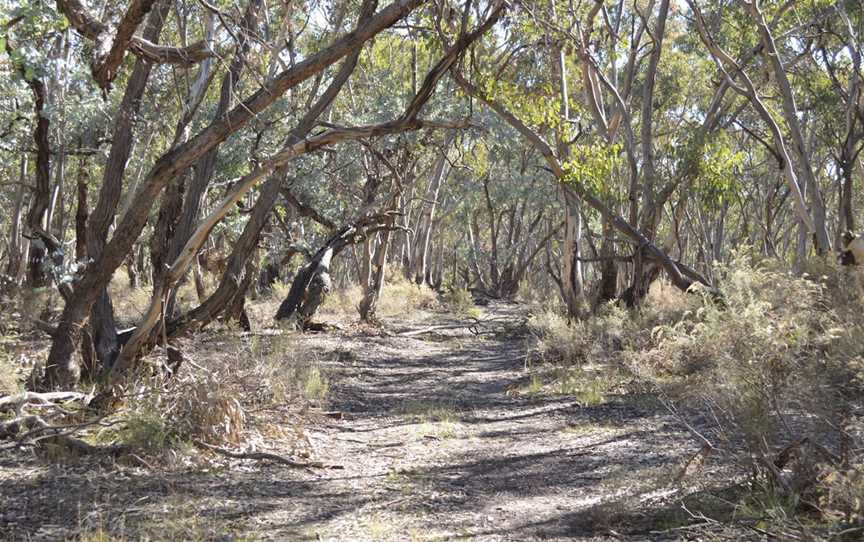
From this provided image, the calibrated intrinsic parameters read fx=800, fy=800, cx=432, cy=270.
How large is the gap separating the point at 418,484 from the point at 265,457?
122cm

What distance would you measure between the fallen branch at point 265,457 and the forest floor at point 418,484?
4 cm

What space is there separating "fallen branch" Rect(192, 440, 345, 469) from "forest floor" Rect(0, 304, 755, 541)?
0.04 meters

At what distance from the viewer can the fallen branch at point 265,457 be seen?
20.1ft

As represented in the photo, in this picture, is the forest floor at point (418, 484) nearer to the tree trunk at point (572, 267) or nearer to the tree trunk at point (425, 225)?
the tree trunk at point (572, 267)

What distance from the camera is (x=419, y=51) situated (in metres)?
20.6

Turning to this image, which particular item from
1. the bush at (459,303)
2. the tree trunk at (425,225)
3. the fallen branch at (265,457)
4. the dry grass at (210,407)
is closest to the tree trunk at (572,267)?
the dry grass at (210,407)

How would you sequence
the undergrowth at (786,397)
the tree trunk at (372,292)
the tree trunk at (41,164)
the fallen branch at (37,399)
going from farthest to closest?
the tree trunk at (372,292) → the tree trunk at (41,164) → the fallen branch at (37,399) → the undergrowth at (786,397)

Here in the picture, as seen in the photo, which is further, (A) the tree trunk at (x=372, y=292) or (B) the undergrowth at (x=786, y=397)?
(A) the tree trunk at (x=372, y=292)

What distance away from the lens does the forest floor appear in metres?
4.79

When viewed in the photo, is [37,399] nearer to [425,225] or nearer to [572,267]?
[572,267]

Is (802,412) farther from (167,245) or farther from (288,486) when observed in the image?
(167,245)

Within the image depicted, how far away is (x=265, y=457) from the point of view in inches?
246

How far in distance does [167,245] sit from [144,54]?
4527 millimetres

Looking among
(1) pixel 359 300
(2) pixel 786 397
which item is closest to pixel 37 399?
(2) pixel 786 397
